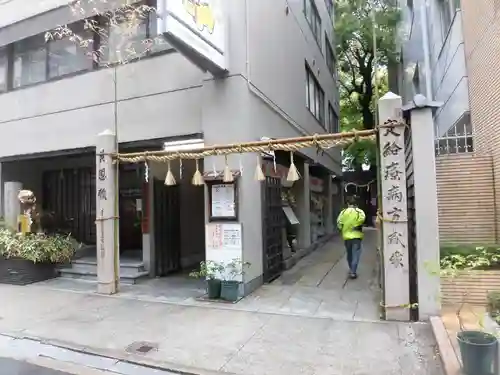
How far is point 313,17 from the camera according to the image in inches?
680

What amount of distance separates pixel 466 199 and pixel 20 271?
10.5 meters

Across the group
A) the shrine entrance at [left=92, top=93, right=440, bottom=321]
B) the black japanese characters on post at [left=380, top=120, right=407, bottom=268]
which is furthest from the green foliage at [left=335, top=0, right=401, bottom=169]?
the black japanese characters on post at [left=380, top=120, right=407, bottom=268]

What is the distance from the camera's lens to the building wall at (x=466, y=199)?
796 centimetres

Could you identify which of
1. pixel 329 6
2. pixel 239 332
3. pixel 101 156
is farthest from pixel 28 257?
pixel 329 6

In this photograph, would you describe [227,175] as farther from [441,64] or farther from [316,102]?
[316,102]

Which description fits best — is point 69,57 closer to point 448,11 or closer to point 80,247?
point 80,247

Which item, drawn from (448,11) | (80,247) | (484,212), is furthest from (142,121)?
(448,11)

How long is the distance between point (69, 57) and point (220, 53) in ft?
17.5

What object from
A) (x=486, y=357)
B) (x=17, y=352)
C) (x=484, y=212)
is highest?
(x=484, y=212)

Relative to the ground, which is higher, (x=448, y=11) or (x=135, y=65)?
(x=448, y=11)

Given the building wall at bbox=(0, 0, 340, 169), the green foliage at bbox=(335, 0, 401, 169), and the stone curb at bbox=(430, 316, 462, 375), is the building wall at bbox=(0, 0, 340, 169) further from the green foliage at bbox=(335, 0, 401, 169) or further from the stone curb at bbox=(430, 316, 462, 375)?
the green foliage at bbox=(335, 0, 401, 169)

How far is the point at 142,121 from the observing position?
934 centimetres

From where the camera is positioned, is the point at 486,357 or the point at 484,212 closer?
the point at 486,357

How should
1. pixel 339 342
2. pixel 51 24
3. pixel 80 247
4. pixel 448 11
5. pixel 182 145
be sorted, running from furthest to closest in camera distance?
pixel 448 11 → pixel 80 247 → pixel 51 24 → pixel 182 145 → pixel 339 342
